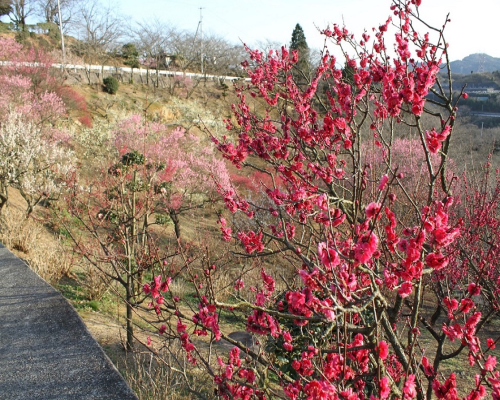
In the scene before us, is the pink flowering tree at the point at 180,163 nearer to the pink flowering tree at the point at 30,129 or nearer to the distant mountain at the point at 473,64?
the pink flowering tree at the point at 30,129

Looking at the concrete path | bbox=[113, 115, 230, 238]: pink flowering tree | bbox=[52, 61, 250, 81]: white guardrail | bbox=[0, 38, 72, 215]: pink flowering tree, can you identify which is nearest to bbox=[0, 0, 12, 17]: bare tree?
bbox=[52, 61, 250, 81]: white guardrail

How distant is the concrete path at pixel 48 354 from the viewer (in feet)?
8.89

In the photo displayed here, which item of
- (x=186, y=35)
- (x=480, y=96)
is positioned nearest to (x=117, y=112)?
(x=186, y=35)

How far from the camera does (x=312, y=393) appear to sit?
1.90 m

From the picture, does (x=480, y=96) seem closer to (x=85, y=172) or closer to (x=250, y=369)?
(x=85, y=172)

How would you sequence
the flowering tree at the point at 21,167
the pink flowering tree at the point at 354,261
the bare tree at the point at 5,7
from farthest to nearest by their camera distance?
the bare tree at the point at 5,7 → the flowering tree at the point at 21,167 → the pink flowering tree at the point at 354,261

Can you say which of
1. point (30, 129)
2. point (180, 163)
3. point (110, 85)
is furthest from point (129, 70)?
point (30, 129)

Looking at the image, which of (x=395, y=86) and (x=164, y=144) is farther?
(x=164, y=144)

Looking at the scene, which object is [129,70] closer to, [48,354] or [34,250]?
[34,250]

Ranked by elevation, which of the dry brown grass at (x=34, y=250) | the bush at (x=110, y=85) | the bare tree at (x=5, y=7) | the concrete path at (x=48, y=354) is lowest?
the dry brown grass at (x=34, y=250)

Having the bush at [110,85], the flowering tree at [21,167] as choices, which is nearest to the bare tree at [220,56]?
the bush at [110,85]

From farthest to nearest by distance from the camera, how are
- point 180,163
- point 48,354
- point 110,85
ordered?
point 110,85, point 180,163, point 48,354

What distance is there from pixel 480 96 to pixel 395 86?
145 ft

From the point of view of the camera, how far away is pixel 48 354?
3166 millimetres
